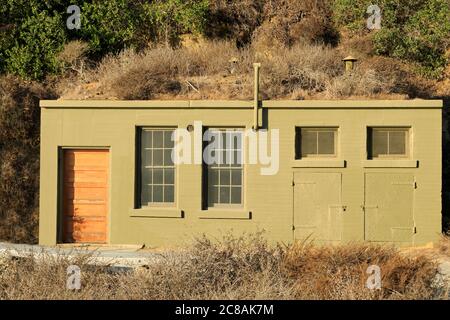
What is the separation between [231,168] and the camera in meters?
15.9

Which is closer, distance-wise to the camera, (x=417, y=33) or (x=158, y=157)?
(x=158, y=157)

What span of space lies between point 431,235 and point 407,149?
Answer: 2.16 m

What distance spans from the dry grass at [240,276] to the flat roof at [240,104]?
608 cm

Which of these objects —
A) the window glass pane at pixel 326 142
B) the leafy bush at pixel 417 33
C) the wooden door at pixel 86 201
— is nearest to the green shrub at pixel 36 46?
the wooden door at pixel 86 201

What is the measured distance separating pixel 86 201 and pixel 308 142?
19.0 feet

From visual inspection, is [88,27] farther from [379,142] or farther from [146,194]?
[379,142]

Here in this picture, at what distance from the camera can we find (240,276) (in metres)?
9.71

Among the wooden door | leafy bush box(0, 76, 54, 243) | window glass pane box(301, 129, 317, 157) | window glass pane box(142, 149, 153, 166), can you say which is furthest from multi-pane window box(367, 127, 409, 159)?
leafy bush box(0, 76, 54, 243)

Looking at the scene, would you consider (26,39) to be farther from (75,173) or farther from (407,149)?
(407,149)

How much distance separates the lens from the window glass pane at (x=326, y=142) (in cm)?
1587

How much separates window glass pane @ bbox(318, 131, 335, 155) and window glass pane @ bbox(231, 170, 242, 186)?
6.84 ft

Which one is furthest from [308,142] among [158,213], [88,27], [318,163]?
[88,27]

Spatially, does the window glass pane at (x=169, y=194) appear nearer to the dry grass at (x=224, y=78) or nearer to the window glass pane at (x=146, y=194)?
the window glass pane at (x=146, y=194)

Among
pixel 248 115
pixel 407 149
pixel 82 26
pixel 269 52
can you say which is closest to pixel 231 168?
pixel 248 115
